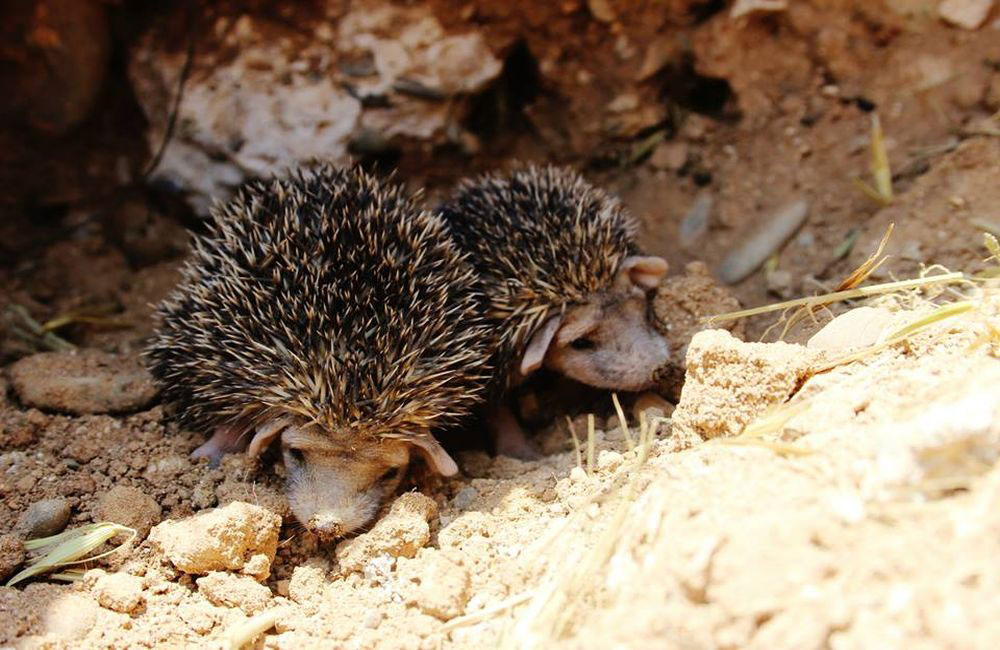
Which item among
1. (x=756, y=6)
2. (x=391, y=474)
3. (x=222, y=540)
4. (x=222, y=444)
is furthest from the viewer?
(x=756, y=6)

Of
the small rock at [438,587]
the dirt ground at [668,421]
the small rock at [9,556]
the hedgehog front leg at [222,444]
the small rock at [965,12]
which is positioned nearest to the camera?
the dirt ground at [668,421]

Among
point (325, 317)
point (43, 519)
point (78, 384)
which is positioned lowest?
point (43, 519)

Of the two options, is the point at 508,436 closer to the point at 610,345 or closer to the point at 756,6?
the point at 610,345

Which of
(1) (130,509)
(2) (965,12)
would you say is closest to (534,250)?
(1) (130,509)

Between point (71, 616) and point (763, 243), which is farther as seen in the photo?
point (763, 243)

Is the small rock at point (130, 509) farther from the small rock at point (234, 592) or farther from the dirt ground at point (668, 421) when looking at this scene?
the small rock at point (234, 592)

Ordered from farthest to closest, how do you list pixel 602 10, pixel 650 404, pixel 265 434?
pixel 602 10, pixel 650 404, pixel 265 434

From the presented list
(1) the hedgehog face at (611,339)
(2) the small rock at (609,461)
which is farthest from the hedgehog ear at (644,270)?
(2) the small rock at (609,461)

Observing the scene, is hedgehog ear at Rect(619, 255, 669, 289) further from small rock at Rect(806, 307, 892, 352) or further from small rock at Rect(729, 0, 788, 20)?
small rock at Rect(729, 0, 788, 20)
